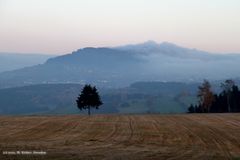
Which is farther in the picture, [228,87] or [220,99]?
[220,99]

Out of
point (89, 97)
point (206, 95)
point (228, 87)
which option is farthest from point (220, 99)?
point (89, 97)

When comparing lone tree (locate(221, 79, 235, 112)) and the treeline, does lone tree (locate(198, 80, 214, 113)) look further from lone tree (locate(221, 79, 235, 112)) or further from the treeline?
lone tree (locate(221, 79, 235, 112))

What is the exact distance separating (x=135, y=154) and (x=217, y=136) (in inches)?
597

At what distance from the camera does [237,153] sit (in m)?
28.5

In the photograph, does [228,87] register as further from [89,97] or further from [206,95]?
[89,97]

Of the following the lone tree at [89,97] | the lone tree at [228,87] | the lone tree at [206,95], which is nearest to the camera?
the lone tree at [89,97]

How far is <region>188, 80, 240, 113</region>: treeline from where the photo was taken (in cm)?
12216

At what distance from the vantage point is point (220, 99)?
128625 millimetres

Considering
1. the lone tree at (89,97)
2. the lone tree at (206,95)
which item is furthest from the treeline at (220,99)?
the lone tree at (89,97)

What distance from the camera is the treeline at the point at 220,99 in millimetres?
122156

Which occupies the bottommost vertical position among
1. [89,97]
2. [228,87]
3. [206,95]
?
[89,97]

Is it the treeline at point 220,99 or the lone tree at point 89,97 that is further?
the treeline at point 220,99

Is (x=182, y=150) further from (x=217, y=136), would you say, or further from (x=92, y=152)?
(x=217, y=136)

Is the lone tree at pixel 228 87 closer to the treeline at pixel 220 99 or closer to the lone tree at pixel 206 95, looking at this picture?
the treeline at pixel 220 99
